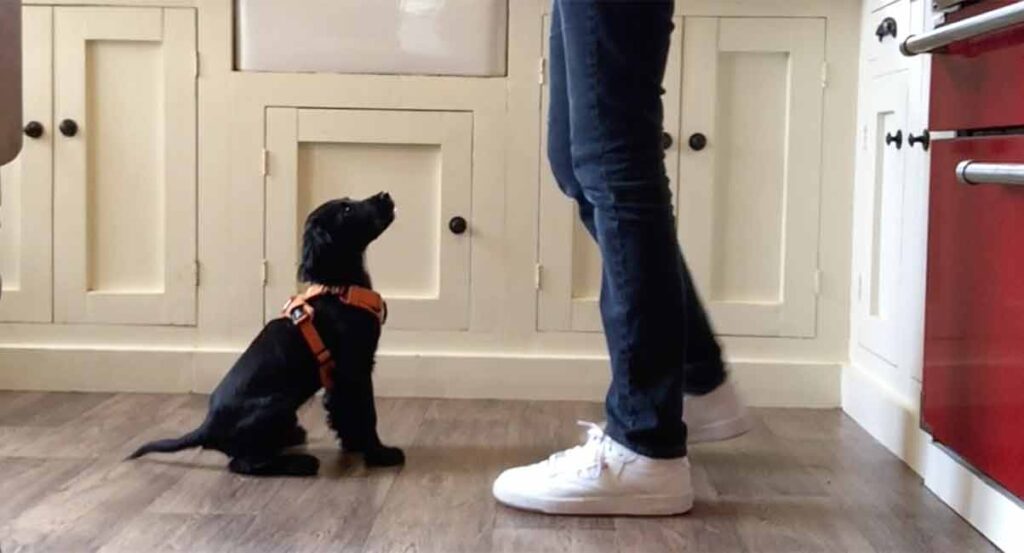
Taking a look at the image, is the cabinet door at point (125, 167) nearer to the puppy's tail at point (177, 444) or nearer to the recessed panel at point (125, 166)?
the recessed panel at point (125, 166)

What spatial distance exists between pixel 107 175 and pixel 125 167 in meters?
0.04

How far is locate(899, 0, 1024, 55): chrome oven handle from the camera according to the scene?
1.37 metres

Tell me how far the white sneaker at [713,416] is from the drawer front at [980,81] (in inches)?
19.6

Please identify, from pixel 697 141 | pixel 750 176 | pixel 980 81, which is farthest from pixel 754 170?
pixel 980 81

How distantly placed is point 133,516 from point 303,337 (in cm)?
37

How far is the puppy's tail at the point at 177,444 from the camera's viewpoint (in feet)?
5.81

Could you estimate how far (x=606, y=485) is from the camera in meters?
1.57

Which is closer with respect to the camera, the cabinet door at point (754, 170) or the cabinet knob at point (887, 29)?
the cabinet knob at point (887, 29)

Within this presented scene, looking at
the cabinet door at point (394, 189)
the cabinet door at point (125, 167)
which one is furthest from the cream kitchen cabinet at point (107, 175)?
the cabinet door at point (394, 189)

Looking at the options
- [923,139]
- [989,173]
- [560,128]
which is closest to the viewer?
[989,173]

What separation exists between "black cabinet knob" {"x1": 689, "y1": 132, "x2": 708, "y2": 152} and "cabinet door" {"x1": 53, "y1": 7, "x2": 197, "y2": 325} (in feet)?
3.15

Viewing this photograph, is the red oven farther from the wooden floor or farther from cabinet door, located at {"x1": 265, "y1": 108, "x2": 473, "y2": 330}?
cabinet door, located at {"x1": 265, "y1": 108, "x2": 473, "y2": 330}

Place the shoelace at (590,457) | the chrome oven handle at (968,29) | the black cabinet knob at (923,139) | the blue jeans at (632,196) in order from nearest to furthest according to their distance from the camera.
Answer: the chrome oven handle at (968,29)
the blue jeans at (632,196)
the shoelace at (590,457)
the black cabinet knob at (923,139)

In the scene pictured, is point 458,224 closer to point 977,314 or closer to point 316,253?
point 316,253
